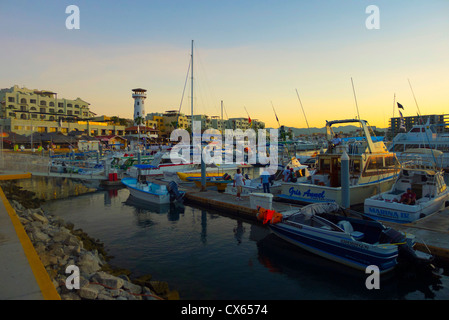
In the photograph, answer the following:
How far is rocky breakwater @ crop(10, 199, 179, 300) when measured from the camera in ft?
23.6

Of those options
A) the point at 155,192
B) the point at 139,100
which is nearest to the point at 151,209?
the point at 155,192

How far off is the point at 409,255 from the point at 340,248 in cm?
198

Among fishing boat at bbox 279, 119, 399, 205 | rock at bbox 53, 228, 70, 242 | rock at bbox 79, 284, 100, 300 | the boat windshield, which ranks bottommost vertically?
rock at bbox 79, 284, 100, 300

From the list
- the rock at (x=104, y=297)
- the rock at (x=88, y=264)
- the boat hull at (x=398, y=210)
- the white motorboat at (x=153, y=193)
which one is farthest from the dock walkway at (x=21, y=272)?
the boat hull at (x=398, y=210)

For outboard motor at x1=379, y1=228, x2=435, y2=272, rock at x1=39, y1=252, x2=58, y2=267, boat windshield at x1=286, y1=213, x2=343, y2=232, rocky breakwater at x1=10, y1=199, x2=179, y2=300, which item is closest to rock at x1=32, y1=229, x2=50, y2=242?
rocky breakwater at x1=10, y1=199, x2=179, y2=300

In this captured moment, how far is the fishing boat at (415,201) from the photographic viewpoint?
12.2 metres

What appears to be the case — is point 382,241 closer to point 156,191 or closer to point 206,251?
point 206,251

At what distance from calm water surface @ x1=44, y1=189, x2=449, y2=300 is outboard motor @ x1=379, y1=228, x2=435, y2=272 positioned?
0.49m

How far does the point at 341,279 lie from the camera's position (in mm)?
9406

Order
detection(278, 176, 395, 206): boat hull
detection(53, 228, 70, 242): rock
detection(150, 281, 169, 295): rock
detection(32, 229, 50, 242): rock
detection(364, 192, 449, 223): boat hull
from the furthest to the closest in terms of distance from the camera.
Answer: detection(278, 176, 395, 206): boat hull → detection(364, 192, 449, 223): boat hull → detection(53, 228, 70, 242): rock → detection(32, 229, 50, 242): rock → detection(150, 281, 169, 295): rock

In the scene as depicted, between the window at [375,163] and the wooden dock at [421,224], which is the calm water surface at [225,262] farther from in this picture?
the window at [375,163]

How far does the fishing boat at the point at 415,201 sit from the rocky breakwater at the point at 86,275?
31.0ft

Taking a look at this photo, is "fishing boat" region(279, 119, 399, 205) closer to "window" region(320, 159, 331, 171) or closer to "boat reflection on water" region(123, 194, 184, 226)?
"window" region(320, 159, 331, 171)

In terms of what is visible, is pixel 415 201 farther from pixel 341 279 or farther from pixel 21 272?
→ pixel 21 272
